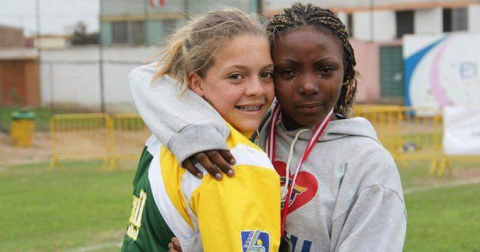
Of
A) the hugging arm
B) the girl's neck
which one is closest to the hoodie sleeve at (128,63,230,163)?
the hugging arm

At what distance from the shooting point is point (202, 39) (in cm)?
241

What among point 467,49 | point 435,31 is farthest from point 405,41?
point 435,31

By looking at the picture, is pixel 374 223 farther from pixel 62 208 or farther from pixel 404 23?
pixel 404 23

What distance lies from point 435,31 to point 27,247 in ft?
97.7

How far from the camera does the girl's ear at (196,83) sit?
245 centimetres

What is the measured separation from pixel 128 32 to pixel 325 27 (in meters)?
25.1

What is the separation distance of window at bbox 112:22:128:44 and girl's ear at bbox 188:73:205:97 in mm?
25046

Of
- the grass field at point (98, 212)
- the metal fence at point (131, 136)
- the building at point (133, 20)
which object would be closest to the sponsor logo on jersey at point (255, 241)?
the grass field at point (98, 212)

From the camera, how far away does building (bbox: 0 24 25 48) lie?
30031 mm

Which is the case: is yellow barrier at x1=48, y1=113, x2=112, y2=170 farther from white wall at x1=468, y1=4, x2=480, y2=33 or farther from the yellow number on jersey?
white wall at x1=468, y1=4, x2=480, y2=33

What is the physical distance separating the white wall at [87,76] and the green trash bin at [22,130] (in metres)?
4.75

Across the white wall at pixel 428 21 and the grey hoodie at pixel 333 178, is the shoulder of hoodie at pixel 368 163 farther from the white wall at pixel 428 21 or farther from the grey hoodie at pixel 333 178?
the white wall at pixel 428 21

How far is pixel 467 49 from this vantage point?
2905 centimetres

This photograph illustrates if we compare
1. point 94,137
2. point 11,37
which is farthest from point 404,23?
point 94,137
